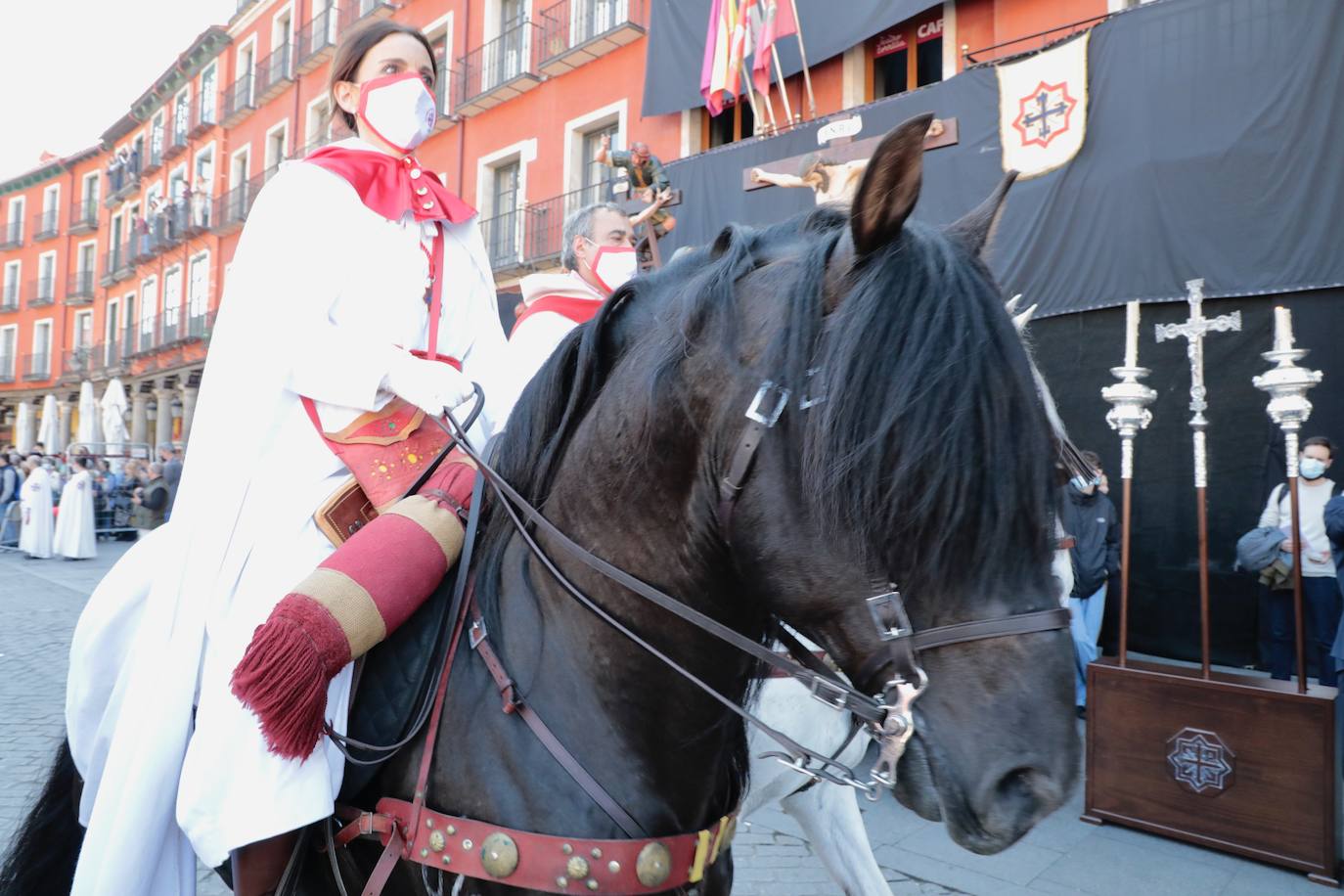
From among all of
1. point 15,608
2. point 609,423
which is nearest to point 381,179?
point 609,423

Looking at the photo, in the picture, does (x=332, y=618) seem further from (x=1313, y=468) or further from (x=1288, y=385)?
(x=1313, y=468)

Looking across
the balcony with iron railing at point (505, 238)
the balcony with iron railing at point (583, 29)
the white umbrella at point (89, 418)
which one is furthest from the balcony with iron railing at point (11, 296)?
the balcony with iron railing at point (583, 29)

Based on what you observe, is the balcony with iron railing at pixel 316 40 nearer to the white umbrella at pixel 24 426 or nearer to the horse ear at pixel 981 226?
the horse ear at pixel 981 226

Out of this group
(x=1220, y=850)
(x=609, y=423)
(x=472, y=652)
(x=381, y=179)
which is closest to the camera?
(x=609, y=423)

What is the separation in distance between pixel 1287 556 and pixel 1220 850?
276 centimetres

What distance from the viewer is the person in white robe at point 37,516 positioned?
15.5 meters

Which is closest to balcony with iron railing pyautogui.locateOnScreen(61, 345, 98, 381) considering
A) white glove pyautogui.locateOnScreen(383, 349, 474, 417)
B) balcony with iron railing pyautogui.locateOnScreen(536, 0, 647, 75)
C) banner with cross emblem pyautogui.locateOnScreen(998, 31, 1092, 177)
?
balcony with iron railing pyautogui.locateOnScreen(536, 0, 647, 75)

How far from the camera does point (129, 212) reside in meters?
34.4

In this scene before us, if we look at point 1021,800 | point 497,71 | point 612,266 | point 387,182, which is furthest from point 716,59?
point 1021,800

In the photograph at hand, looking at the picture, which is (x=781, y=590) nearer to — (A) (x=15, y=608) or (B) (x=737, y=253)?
(B) (x=737, y=253)

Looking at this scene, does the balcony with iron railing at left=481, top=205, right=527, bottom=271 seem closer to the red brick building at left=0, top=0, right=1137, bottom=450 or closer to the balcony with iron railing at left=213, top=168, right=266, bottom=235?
the red brick building at left=0, top=0, right=1137, bottom=450

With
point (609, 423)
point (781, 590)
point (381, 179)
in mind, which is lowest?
point (781, 590)

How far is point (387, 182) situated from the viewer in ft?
6.44

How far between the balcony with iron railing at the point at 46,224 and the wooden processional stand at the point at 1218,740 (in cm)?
4745
